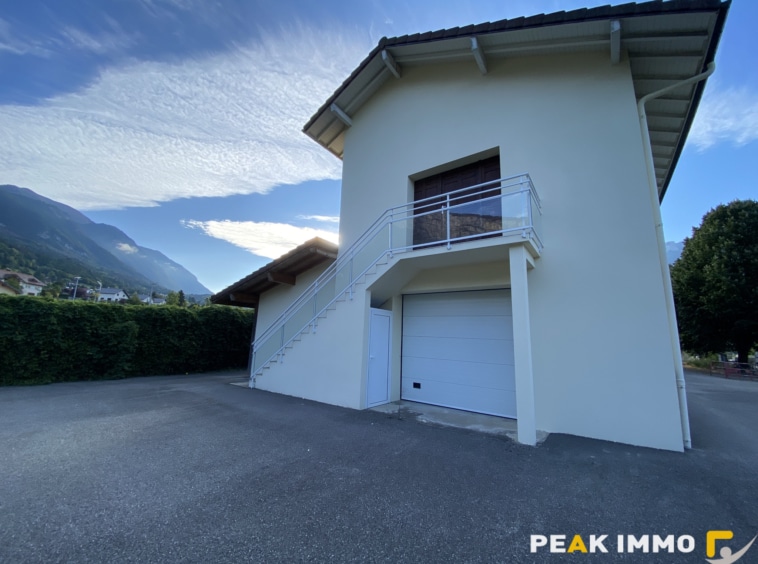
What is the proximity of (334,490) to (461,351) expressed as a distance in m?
4.49

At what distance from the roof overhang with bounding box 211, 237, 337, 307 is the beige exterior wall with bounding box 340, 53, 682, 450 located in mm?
3595

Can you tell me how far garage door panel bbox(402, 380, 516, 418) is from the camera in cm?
627

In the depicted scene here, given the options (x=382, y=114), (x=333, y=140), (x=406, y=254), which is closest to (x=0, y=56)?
(x=333, y=140)

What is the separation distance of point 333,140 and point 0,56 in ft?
36.1

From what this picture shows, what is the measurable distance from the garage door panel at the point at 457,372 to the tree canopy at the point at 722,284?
1884 centimetres

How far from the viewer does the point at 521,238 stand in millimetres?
5109

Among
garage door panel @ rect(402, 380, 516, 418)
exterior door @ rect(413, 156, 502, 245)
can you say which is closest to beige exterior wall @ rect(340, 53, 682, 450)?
exterior door @ rect(413, 156, 502, 245)

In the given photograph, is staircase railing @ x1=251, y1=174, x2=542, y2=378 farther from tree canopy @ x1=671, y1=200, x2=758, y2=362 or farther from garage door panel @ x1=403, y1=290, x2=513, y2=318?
tree canopy @ x1=671, y1=200, x2=758, y2=362

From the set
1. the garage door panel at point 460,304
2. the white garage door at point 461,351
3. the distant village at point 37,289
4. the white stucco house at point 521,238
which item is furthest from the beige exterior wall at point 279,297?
the distant village at point 37,289

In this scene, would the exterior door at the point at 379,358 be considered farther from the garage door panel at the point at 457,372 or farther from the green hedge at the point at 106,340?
the green hedge at the point at 106,340

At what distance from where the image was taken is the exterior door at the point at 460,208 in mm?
5672

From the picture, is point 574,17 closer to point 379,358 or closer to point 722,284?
point 379,358

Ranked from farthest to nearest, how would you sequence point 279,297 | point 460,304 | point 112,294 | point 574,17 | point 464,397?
point 112,294, point 279,297, point 460,304, point 464,397, point 574,17

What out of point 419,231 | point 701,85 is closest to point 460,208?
A: point 419,231
